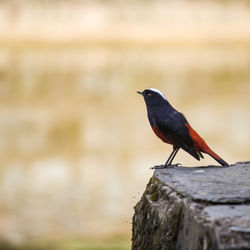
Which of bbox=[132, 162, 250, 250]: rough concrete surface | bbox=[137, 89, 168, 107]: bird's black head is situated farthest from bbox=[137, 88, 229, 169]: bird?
bbox=[132, 162, 250, 250]: rough concrete surface

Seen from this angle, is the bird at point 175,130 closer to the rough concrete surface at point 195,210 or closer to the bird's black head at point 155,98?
the bird's black head at point 155,98

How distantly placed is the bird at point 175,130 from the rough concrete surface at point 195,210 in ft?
0.41

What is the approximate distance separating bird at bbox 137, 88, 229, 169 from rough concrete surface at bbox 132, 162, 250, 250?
0.13 meters

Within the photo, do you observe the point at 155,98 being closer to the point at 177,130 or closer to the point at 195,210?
the point at 177,130

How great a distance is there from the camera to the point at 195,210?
6.48 ft

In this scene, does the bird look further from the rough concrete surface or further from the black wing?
the rough concrete surface

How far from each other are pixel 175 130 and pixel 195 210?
2.60 ft

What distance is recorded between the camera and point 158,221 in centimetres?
221

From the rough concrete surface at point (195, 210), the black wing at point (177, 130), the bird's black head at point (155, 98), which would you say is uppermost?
the bird's black head at point (155, 98)

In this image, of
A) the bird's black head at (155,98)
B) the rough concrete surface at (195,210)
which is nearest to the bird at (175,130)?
the bird's black head at (155,98)

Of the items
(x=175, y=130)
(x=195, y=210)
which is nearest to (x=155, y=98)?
(x=175, y=130)

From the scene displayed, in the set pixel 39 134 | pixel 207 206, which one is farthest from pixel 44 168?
pixel 207 206

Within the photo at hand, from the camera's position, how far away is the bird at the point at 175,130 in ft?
8.94

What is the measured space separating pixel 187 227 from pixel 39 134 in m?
9.32
